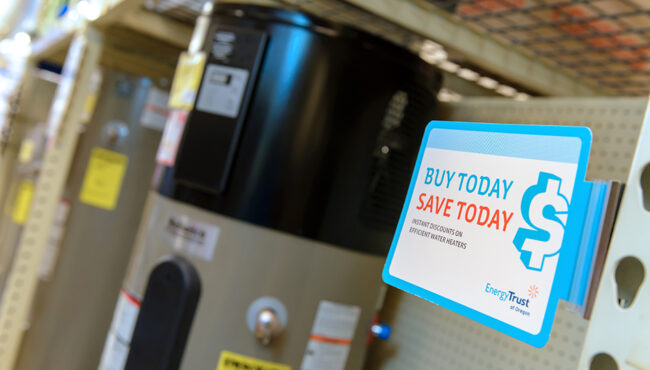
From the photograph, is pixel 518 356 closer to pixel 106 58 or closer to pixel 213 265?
pixel 213 265

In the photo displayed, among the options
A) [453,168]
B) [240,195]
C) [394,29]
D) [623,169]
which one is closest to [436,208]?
[453,168]

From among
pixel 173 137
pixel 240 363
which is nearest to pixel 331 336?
pixel 240 363

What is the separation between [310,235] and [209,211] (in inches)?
6.3

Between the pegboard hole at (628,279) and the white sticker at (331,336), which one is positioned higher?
the pegboard hole at (628,279)

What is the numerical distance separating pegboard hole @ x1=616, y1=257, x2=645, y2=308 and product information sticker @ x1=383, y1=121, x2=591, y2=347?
28 mm

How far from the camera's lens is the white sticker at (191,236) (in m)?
0.88

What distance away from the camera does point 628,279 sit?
1.16ft

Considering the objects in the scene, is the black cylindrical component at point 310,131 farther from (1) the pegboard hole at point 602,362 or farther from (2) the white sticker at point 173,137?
(1) the pegboard hole at point 602,362

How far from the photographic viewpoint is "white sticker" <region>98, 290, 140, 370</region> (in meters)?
0.95

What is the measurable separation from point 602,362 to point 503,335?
437 mm

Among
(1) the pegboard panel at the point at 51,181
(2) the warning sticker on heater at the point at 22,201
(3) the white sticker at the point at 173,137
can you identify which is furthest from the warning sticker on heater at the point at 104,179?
(3) the white sticker at the point at 173,137

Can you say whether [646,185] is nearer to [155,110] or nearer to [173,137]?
[173,137]

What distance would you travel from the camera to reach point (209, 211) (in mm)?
883

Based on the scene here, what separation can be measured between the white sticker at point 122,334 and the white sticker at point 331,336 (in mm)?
293
